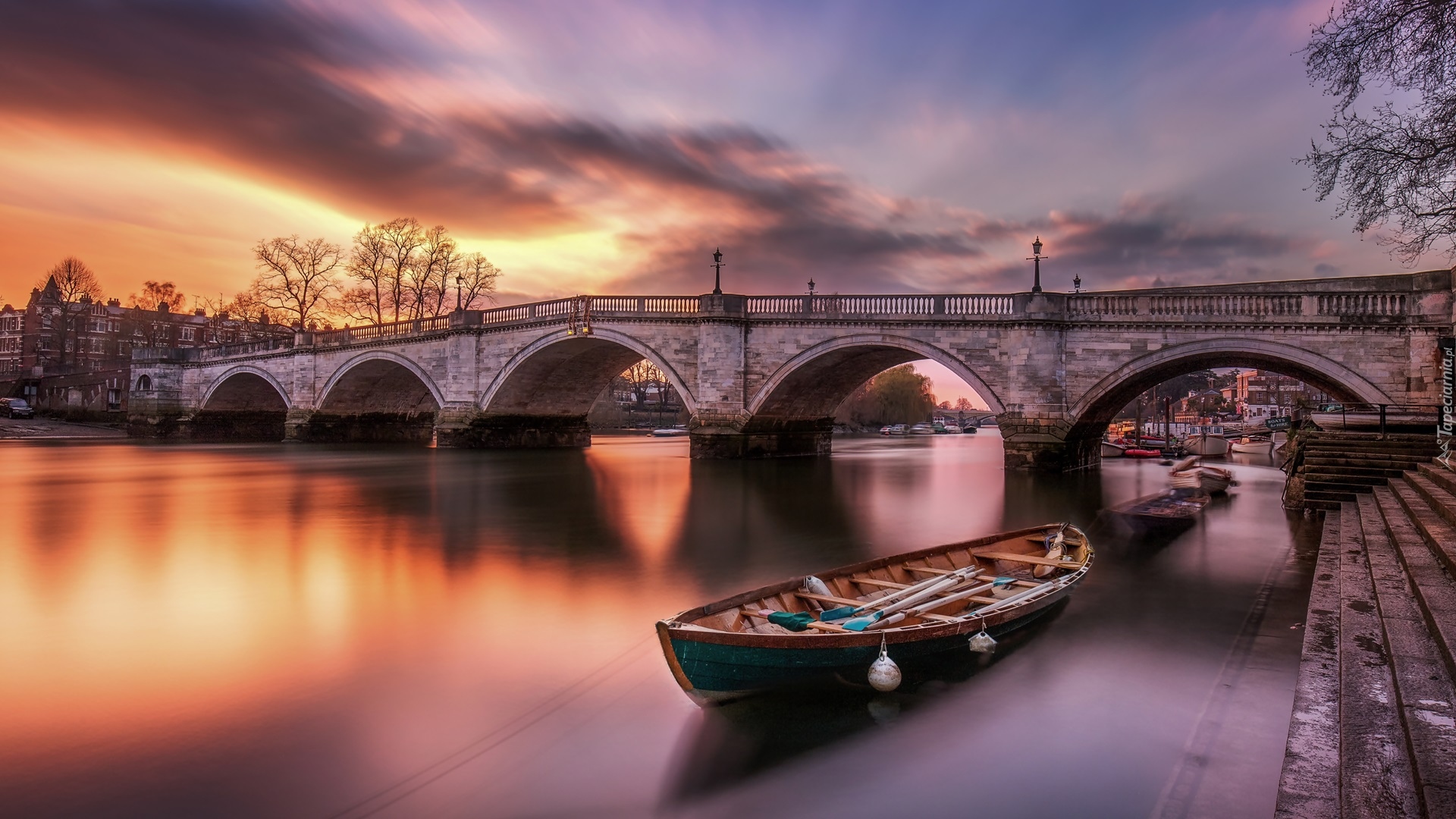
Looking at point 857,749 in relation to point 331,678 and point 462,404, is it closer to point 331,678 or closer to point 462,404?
point 331,678

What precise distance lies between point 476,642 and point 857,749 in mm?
3291

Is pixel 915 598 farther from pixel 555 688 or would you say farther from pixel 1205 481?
pixel 1205 481

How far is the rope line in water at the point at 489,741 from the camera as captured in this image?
3.59 m

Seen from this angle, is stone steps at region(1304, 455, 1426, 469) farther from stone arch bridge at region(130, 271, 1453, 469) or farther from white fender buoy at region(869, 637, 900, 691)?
white fender buoy at region(869, 637, 900, 691)

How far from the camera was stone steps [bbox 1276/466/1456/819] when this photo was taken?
2.91 m

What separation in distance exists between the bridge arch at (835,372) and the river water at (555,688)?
10328mm

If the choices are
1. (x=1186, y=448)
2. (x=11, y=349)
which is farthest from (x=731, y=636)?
(x=11, y=349)

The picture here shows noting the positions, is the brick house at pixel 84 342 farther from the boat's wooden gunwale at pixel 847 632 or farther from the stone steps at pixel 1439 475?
the stone steps at pixel 1439 475

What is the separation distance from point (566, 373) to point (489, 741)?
29.0m

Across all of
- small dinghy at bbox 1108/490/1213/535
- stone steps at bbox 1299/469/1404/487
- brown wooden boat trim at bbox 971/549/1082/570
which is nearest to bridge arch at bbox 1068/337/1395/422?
small dinghy at bbox 1108/490/1213/535

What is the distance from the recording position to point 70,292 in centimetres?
6194

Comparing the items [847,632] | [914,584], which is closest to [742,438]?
[914,584]

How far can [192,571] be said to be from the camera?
9109 mm

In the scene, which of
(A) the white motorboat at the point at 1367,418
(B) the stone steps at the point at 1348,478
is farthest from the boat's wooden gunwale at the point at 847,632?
(A) the white motorboat at the point at 1367,418
